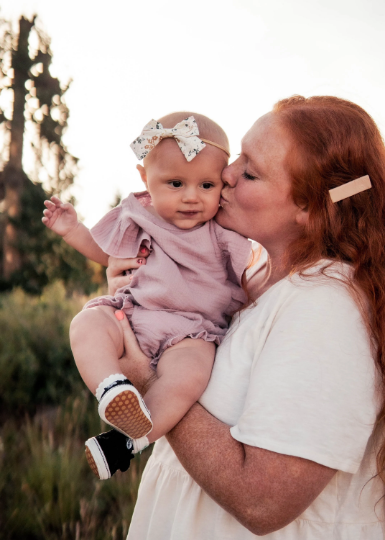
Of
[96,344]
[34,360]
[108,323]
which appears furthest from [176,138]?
[34,360]

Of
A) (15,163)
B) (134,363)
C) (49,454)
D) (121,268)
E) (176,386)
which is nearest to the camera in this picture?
(176,386)

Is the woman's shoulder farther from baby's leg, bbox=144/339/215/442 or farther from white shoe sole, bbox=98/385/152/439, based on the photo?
white shoe sole, bbox=98/385/152/439

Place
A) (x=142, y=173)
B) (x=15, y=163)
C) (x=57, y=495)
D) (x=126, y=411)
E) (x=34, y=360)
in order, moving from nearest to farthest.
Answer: (x=126, y=411) → (x=142, y=173) → (x=57, y=495) → (x=34, y=360) → (x=15, y=163)

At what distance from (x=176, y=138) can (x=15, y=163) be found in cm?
1203

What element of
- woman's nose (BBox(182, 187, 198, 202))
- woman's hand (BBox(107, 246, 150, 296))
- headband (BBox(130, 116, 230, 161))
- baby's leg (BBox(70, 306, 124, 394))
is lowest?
baby's leg (BBox(70, 306, 124, 394))

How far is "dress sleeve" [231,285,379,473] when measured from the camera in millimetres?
1548

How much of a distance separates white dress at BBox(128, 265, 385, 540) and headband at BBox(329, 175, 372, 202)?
0.48 meters

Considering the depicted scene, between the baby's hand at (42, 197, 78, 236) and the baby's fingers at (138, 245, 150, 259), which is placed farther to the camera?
the baby's hand at (42, 197, 78, 236)

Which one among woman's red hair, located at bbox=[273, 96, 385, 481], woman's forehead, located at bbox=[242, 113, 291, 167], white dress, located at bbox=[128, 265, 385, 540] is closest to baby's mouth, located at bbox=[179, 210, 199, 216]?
woman's forehead, located at bbox=[242, 113, 291, 167]

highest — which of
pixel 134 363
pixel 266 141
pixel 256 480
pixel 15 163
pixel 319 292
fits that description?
pixel 15 163

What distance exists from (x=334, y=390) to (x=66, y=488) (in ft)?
9.48

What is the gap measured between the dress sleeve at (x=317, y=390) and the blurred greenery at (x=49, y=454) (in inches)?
82.9

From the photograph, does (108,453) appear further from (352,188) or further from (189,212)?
(352,188)

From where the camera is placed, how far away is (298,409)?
1.56 m
